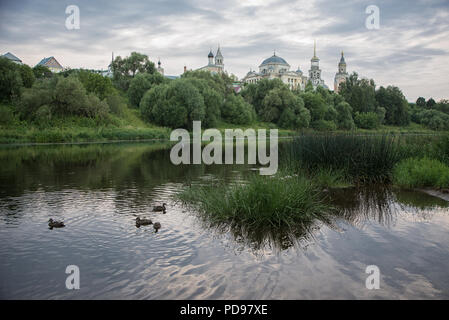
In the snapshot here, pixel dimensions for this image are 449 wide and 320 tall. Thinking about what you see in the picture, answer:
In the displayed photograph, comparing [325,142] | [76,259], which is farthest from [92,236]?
[325,142]

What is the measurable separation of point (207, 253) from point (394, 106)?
88.2 m

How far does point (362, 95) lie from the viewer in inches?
3150

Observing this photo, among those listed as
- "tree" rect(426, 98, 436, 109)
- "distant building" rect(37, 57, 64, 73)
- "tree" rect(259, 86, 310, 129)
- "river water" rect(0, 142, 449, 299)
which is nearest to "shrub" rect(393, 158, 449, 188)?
"river water" rect(0, 142, 449, 299)

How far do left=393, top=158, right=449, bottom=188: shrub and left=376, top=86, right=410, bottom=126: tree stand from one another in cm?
7859

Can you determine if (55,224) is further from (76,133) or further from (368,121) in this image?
(368,121)

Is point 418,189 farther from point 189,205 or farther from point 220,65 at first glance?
point 220,65

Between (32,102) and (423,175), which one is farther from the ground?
(32,102)

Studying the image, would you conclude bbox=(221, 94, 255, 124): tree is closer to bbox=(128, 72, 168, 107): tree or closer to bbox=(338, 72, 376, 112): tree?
bbox=(128, 72, 168, 107): tree

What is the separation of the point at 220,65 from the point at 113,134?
11191cm

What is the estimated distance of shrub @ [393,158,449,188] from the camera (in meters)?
10.9

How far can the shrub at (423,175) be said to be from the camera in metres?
10.9

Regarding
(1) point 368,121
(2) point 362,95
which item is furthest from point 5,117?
(2) point 362,95

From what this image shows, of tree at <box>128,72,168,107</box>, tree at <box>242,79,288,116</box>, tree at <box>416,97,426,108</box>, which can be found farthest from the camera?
tree at <box>416,97,426,108</box>

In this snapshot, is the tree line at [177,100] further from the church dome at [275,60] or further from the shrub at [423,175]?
the church dome at [275,60]
